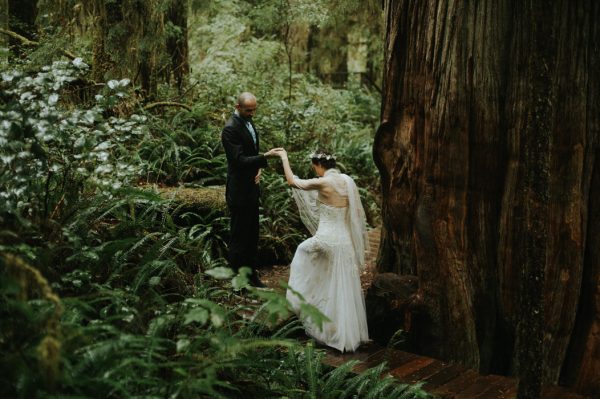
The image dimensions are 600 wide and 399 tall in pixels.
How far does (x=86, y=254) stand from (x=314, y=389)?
2.00 metres

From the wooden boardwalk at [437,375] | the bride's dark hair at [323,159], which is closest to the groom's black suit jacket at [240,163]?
the bride's dark hair at [323,159]

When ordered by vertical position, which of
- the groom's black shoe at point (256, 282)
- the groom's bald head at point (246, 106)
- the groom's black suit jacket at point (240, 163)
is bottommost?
the groom's black shoe at point (256, 282)

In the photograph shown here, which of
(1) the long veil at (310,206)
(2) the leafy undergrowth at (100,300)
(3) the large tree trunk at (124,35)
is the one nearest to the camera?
(2) the leafy undergrowth at (100,300)

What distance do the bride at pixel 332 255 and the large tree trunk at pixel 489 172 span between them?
1.87 feet

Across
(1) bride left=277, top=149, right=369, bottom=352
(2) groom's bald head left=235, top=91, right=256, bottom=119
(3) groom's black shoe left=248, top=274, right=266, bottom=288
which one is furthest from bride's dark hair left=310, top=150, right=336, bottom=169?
(3) groom's black shoe left=248, top=274, right=266, bottom=288

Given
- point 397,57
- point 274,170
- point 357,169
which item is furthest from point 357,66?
point 397,57

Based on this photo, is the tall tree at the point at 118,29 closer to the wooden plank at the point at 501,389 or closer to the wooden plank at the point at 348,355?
the wooden plank at the point at 348,355

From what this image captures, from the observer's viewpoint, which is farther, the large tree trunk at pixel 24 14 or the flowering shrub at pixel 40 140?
the large tree trunk at pixel 24 14

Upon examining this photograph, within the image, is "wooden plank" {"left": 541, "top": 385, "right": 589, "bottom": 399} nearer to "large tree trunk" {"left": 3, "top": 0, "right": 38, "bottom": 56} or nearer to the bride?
the bride

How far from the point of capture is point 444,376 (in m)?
5.23

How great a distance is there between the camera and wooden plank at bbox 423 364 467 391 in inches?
197

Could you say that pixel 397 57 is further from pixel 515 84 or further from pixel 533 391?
pixel 533 391

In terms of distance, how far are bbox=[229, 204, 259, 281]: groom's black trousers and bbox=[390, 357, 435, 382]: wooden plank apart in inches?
92.1

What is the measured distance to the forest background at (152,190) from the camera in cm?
337
